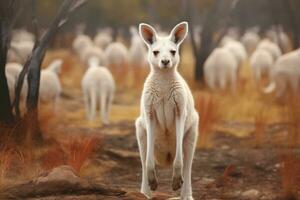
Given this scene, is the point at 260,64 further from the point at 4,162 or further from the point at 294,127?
the point at 4,162

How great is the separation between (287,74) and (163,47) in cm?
784

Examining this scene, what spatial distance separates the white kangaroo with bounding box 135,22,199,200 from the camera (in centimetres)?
560

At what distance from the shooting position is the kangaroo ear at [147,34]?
5832 mm

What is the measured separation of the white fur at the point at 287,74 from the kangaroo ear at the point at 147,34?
7357 mm

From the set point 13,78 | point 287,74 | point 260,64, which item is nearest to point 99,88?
point 13,78

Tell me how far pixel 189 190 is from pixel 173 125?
0.65 m

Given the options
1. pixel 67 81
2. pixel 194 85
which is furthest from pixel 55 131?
pixel 67 81

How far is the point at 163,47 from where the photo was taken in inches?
223

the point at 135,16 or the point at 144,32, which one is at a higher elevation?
the point at 135,16

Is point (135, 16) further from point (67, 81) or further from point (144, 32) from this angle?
point (144, 32)

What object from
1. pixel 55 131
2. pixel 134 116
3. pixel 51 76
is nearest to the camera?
pixel 55 131

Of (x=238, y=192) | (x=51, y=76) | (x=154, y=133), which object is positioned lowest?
(x=238, y=192)

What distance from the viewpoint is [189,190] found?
5.93 meters

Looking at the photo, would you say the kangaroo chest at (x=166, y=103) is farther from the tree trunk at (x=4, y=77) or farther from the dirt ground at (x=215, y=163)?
the tree trunk at (x=4, y=77)
